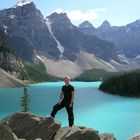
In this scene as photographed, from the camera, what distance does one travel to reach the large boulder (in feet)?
75.3

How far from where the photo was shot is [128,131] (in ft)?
238

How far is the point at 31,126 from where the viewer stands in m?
23.3

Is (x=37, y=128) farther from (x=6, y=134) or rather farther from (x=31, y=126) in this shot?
(x=6, y=134)

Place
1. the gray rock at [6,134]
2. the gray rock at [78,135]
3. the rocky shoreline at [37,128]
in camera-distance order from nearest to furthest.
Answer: the gray rock at [6,134], the gray rock at [78,135], the rocky shoreline at [37,128]

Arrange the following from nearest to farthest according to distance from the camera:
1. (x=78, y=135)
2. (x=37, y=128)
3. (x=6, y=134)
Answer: (x=6, y=134), (x=78, y=135), (x=37, y=128)

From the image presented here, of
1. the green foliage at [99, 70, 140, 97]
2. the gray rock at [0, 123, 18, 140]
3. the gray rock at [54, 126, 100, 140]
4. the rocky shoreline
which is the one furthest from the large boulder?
the green foliage at [99, 70, 140, 97]

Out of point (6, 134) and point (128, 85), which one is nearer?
point (6, 134)

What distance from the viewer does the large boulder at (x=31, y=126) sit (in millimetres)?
22953

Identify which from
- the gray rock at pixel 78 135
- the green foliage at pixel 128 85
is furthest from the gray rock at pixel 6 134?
the green foliage at pixel 128 85

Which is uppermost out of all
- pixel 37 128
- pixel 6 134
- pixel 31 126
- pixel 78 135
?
pixel 6 134

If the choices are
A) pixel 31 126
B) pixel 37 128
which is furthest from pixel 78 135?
pixel 31 126

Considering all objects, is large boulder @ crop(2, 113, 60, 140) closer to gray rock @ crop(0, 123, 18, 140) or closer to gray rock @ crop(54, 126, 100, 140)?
gray rock @ crop(54, 126, 100, 140)

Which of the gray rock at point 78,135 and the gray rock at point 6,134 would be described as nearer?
the gray rock at point 6,134

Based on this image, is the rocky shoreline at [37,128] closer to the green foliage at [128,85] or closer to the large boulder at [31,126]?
the large boulder at [31,126]
